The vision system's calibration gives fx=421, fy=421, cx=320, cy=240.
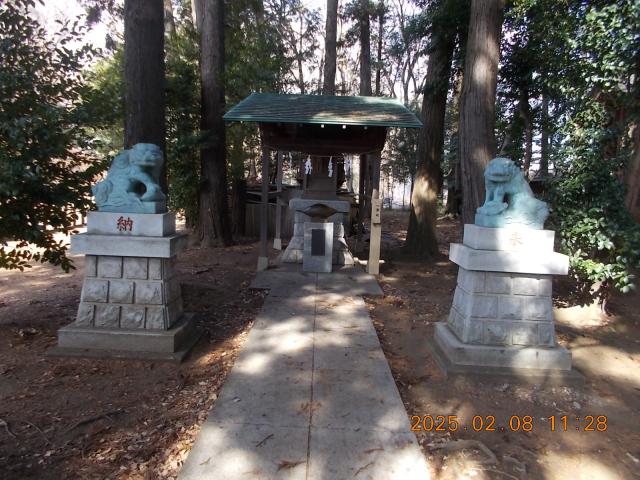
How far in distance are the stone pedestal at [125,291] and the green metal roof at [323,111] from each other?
372 centimetres

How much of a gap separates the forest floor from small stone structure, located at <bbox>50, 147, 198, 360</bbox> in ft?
0.55

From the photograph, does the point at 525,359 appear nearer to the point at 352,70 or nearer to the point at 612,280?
the point at 612,280

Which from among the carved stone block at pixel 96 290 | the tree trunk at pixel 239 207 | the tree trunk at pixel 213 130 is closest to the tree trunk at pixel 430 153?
the tree trunk at pixel 213 130

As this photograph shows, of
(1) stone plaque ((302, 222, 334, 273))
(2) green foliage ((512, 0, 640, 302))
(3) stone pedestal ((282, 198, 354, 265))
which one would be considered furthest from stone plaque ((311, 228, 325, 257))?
(2) green foliage ((512, 0, 640, 302))

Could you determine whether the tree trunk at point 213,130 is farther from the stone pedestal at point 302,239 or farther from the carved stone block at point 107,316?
the carved stone block at point 107,316

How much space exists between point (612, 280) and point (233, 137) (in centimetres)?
1022

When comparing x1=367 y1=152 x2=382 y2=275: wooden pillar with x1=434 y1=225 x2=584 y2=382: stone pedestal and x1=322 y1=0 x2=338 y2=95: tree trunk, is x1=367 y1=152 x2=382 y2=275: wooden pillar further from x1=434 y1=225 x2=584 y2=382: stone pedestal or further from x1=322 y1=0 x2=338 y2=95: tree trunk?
x1=322 y1=0 x2=338 y2=95: tree trunk

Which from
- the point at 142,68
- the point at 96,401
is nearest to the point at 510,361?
the point at 96,401

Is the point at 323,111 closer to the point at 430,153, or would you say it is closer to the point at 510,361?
the point at 430,153

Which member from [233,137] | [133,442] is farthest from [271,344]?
[233,137]

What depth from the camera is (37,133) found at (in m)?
4.10

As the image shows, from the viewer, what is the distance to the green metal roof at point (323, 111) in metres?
7.14

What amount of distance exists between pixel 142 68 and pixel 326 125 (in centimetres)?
350

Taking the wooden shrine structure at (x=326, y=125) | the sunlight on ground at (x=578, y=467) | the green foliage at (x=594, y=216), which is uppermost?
the wooden shrine structure at (x=326, y=125)
